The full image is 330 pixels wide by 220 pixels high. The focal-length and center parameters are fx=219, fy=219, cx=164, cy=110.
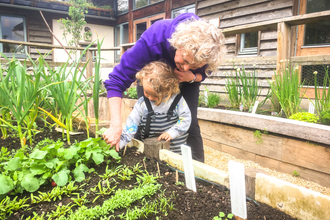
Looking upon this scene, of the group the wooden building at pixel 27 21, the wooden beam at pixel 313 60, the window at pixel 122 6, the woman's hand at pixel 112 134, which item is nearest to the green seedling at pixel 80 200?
the woman's hand at pixel 112 134

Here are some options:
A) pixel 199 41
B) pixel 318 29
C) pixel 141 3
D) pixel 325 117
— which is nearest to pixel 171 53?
pixel 199 41

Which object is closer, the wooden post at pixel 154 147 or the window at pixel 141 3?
the wooden post at pixel 154 147

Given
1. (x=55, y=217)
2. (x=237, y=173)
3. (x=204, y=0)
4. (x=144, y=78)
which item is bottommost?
(x=55, y=217)

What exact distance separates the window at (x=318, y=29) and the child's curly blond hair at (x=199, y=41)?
3.80 m

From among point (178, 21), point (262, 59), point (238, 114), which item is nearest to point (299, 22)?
point (262, 59)

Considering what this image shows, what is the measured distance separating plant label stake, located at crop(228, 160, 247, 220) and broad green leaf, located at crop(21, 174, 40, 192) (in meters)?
0.88

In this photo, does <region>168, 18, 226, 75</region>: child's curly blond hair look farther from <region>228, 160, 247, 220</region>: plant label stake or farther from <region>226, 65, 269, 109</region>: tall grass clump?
<region>226, 65, 269, 109</region>: tall grass clump

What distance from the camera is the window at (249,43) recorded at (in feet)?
15.6

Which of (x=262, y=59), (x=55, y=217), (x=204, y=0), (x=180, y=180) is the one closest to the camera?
(x=55, y=217)

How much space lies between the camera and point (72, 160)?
4.11ft

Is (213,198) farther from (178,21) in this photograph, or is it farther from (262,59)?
(262,59)

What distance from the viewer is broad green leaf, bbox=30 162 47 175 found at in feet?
3.51

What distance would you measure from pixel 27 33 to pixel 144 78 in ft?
30.6

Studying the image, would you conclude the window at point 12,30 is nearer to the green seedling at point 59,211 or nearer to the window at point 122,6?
the window at point 122,6
